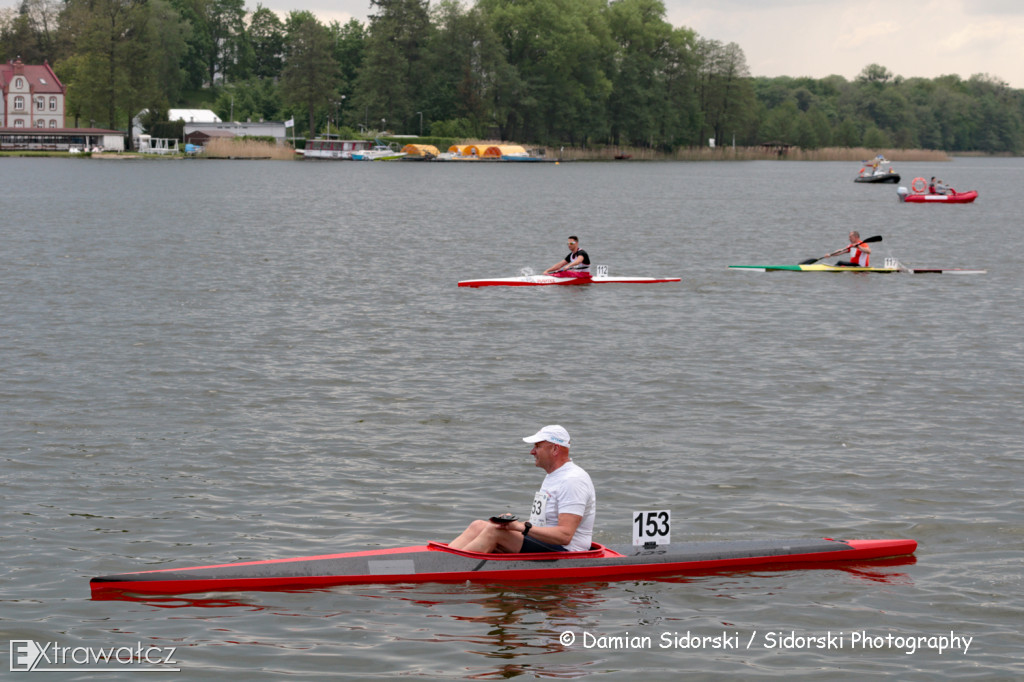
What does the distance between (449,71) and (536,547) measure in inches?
6444

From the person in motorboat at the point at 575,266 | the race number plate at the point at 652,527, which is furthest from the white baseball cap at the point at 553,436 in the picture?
the person in motorboat at the point at 575,266

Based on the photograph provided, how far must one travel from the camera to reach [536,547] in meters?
11.3

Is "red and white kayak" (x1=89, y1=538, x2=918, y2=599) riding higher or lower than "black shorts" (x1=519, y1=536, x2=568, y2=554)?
lower

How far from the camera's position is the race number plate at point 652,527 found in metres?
11.6

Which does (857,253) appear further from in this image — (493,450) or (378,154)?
(378,154)

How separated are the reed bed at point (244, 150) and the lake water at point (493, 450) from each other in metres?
115

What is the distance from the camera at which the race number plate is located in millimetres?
11562

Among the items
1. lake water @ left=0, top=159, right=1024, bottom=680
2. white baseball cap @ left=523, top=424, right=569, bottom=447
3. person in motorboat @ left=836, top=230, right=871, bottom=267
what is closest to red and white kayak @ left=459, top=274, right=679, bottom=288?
lake water @ left=0, top=159, right=1024, bottom=680

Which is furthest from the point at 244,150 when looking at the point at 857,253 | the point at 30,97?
the point at 857,253

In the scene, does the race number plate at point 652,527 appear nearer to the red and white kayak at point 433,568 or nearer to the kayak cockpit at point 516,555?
the red and white kayak at point 433,568

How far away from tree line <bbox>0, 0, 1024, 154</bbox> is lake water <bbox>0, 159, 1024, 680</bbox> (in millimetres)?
122687

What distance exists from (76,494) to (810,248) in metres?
43.1

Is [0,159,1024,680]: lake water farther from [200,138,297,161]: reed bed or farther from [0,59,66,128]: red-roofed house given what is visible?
[0,59,66,128]: red-roofed house

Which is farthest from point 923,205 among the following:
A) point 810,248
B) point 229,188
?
point 229,188
